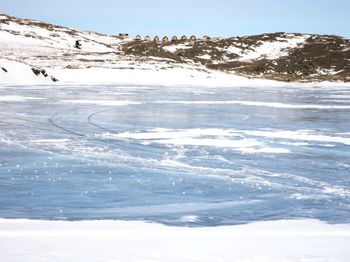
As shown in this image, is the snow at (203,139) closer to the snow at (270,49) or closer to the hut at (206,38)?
the snow at (270,49)

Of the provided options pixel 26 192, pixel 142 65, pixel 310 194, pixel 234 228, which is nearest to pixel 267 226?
pixel 234 228

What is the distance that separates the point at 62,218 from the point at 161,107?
14.7m

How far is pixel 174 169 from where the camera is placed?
7.72m

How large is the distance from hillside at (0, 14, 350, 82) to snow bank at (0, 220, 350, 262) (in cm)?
4869

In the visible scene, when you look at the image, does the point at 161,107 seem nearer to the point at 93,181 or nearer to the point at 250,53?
the point at 93,181

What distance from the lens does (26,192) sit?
6.09 metres

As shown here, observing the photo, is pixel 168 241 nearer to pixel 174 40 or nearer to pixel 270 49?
pixel 270 49

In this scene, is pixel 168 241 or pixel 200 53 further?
pixel 200 53

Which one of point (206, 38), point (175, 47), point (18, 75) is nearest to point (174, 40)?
point (175, 47)

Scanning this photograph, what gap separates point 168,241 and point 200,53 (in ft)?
321

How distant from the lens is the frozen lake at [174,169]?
213 inches

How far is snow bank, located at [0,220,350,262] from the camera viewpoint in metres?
3.73

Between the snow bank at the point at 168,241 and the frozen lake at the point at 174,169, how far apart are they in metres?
0.30

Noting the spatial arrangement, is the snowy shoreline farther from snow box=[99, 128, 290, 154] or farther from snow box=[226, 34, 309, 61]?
snow box=[226, 34, 309, 61]
